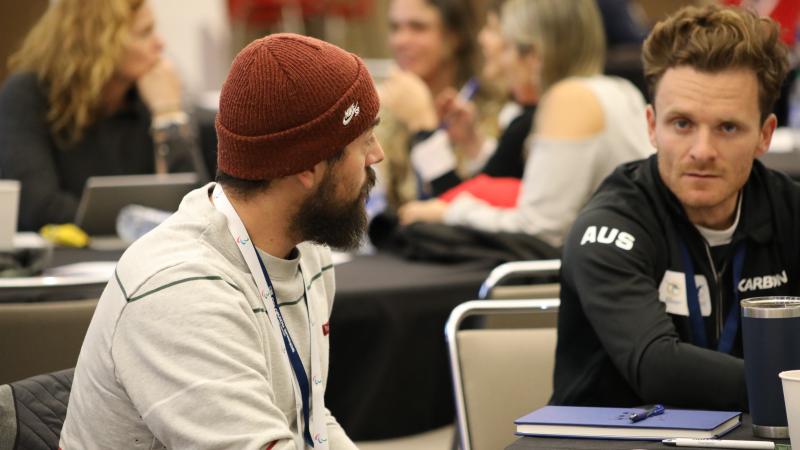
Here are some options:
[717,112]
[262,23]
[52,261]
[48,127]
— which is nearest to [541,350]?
[717,112]

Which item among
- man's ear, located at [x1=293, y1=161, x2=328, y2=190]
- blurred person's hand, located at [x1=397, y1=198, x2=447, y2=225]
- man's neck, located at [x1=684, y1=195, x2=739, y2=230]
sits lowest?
blurred person's hand, located at [x1=397, y1=198, x2=447, y2=225]

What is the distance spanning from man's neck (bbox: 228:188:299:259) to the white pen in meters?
0.65

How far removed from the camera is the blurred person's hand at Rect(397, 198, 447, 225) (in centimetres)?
404

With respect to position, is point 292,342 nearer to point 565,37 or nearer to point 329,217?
point 329,217

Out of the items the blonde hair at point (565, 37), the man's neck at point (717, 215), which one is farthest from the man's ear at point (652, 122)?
the blonde hair at point (565, 37)

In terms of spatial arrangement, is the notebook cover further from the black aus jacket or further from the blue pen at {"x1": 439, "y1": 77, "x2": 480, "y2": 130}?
the blue pen at {"x1": 439, "y1": 77, "x2": 480, "y2": 130}

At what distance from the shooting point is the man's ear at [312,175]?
1.87 m

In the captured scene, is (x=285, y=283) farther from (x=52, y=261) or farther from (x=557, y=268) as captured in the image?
(x=52, y=261)

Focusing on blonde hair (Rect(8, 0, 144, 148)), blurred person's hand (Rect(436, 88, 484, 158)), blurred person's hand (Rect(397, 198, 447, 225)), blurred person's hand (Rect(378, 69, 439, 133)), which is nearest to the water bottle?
blonde hair (Rect(8, 0, 144, 148))

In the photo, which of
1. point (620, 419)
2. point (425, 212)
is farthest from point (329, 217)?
point (425, 212)

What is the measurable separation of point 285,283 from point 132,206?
2.17 metres

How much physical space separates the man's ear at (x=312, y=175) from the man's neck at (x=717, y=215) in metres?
0.76

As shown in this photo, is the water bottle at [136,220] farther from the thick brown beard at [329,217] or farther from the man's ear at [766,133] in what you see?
the man's ear at [766,133]

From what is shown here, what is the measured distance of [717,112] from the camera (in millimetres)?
2199
